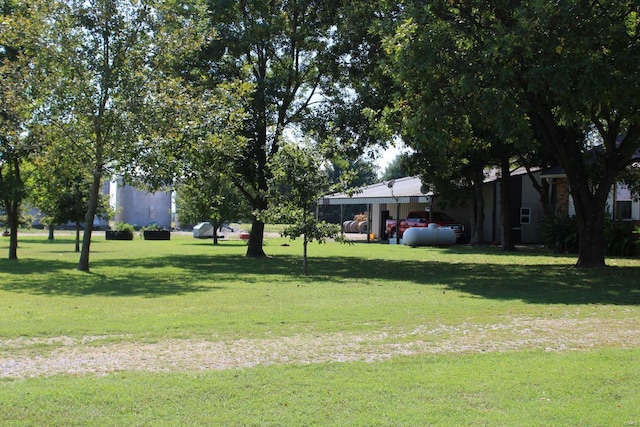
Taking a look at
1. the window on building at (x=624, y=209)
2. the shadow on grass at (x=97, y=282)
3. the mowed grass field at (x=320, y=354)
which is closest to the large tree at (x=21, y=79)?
the shadow on grass at (x=97, y=282)

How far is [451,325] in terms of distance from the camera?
959 cm

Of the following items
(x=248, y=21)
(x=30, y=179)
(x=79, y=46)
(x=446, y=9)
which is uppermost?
(x=248, y=21)

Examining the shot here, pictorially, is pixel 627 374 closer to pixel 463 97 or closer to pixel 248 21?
pixel 463 97

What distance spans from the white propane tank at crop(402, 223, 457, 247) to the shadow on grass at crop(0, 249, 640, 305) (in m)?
12.1

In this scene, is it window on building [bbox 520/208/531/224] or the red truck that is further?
window on building [bbox 520/208/531/224]

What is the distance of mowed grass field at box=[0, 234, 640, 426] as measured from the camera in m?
5.26

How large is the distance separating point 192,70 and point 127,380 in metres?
19.2

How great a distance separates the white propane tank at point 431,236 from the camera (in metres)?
36.2

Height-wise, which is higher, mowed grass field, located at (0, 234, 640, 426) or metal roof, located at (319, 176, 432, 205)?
metal roof, located at (319, 176, 432, 205)

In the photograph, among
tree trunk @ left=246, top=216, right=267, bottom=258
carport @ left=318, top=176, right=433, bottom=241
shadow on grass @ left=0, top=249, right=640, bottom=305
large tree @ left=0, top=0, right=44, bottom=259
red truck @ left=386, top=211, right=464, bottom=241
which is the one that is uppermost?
large tree @ left=0, top=0, right=44, bottom=259

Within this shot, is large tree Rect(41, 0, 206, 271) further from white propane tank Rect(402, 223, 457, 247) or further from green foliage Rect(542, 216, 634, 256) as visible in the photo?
white propane tank Rect(402, 223, 457, 247)

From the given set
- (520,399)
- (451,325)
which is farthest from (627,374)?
(451,325)

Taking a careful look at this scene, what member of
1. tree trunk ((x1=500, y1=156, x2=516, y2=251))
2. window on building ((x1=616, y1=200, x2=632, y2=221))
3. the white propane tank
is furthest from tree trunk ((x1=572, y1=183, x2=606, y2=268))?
the white propane tank

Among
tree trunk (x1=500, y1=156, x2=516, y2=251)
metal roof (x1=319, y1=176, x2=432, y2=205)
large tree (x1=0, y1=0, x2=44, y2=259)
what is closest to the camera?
large tree (x1=0, y1=0, x2=44, y2=259)
